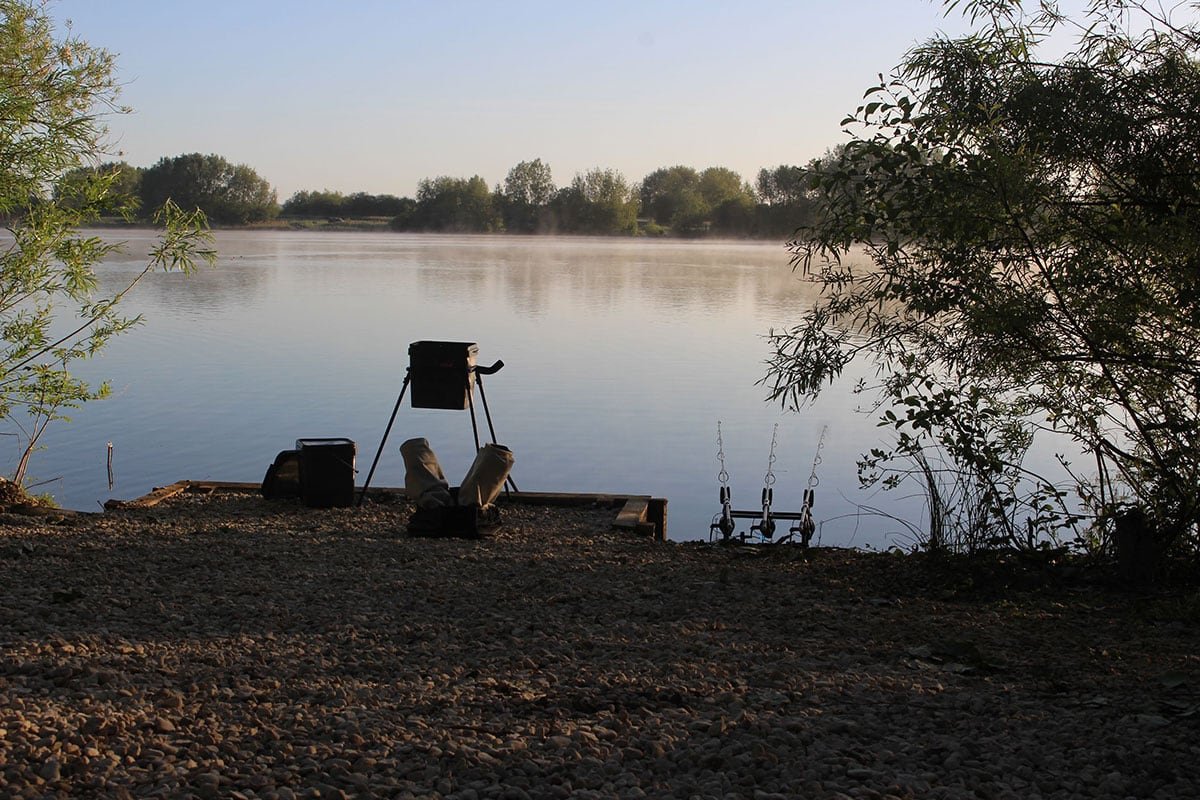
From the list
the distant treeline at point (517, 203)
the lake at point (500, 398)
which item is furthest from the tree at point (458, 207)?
the lake at point (500, 398)

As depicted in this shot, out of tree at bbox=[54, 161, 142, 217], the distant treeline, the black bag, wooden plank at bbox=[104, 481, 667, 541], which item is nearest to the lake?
wooden plank at bbox=[104, 481, 667, 541]

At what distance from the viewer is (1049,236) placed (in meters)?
5.38

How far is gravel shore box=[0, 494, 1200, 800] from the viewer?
115 inches

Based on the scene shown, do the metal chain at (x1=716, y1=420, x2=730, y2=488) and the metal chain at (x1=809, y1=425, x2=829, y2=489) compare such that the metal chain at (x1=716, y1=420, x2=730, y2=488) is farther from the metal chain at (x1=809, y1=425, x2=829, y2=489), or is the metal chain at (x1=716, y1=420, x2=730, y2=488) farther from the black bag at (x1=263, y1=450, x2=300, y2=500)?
the black bag at (x1=263, y1=450, x2=300, y2=500)

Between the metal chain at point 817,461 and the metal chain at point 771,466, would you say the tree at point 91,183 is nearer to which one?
the metal chain at point 771,466

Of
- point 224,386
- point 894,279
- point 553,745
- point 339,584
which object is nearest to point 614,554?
point 339,584

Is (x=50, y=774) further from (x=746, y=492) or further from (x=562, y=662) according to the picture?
(x=746, y=492)

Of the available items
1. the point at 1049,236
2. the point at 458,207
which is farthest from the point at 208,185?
the point at 1049,236

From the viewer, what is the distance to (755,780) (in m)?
2.92

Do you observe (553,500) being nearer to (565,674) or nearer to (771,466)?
(771,466)

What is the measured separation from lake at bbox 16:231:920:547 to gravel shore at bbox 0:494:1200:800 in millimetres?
2853

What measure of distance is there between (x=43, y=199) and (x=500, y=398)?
6.56 m

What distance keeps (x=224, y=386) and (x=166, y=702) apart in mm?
11097

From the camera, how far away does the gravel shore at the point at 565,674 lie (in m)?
2.93
